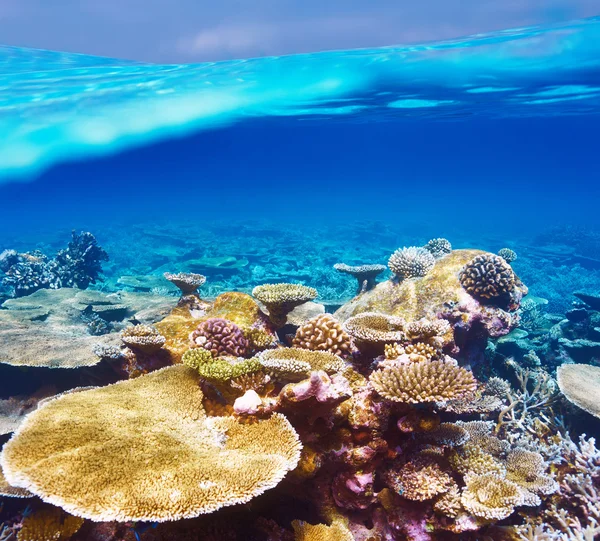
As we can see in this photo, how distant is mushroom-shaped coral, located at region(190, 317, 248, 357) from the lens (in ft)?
16.6

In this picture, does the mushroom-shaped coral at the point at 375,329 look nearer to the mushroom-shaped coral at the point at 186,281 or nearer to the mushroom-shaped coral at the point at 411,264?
the mushroom-shaped coral at the point at 411,264

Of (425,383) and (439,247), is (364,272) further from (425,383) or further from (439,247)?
(425,383)

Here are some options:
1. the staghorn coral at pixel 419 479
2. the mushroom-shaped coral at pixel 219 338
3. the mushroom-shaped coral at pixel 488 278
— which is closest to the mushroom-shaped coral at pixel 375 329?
the staghorn coral at pixel 419 479

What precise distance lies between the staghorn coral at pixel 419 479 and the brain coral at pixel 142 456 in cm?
128

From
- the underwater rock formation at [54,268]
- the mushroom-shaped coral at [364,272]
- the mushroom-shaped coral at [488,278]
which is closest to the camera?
the mushroom-shaped coral at [488,278]

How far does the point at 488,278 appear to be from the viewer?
6.51 meters

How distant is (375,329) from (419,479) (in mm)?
1821

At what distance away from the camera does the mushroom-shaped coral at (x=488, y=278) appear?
6480 millimetres

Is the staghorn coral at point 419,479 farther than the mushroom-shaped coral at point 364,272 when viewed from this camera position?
No

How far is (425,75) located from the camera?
24.8 m

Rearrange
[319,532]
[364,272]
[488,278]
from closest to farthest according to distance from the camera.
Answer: [319,532] < [488,278] < [364,272]

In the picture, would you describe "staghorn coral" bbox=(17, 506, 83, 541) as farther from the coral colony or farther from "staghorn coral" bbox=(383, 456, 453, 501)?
"staghorn coral" bbox=(383, 456, 453, 501)

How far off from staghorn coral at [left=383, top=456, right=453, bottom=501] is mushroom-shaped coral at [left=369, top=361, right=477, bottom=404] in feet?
2.66

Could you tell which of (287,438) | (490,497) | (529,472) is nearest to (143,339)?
(287,438)
